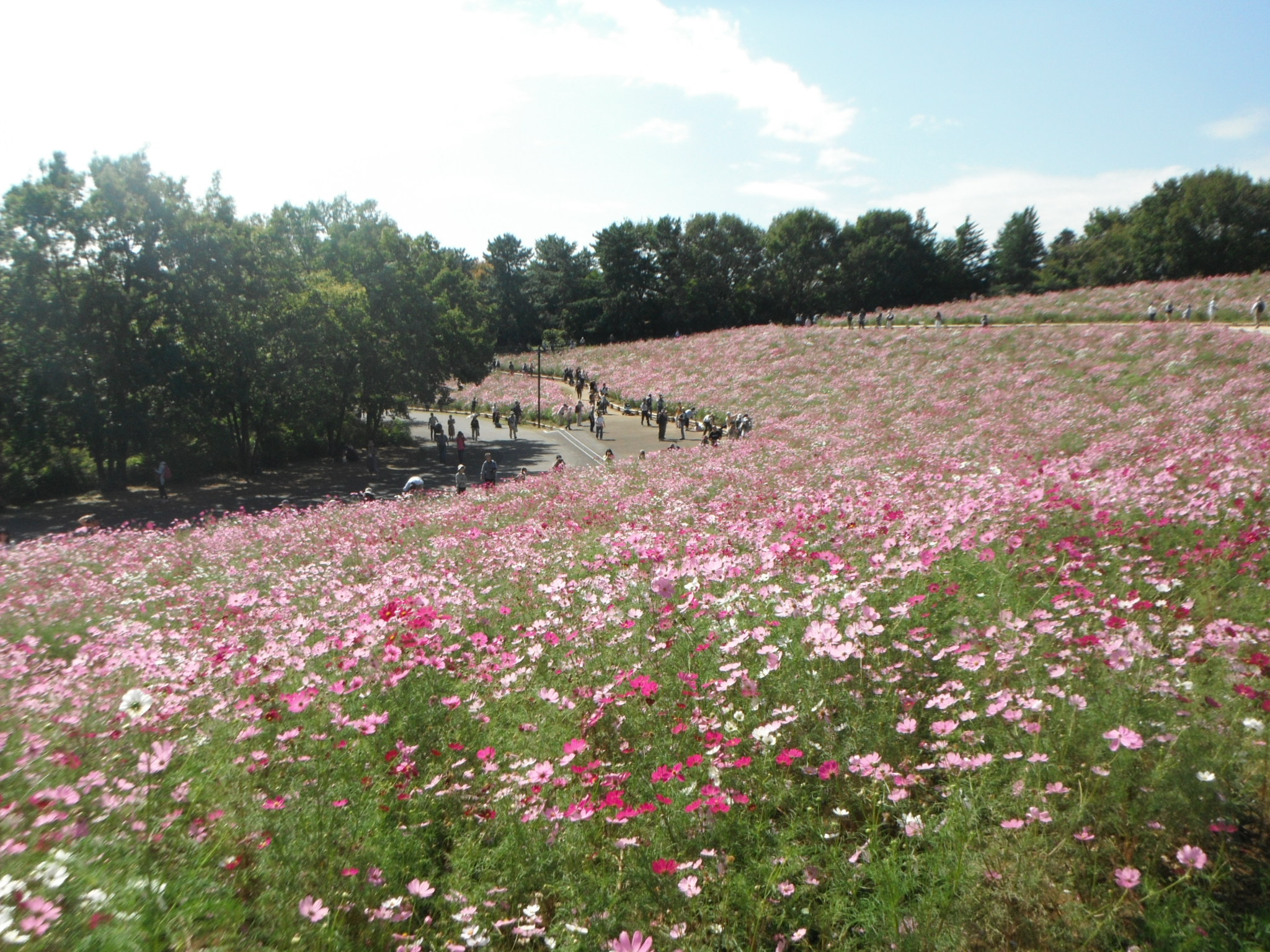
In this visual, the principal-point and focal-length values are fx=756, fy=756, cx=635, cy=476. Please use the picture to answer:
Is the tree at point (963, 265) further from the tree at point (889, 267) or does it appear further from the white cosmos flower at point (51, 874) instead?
the white cosmos flower at point (51, 874)

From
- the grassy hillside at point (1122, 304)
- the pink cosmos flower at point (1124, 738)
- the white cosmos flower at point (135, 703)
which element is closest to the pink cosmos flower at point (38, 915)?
the white cosmos flower at point (135, 703)

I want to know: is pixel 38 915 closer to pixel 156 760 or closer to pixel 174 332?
pixel 156 760

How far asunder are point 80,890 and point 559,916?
75.5 inches

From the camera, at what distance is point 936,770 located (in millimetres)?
4348

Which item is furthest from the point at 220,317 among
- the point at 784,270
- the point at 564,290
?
the point at 784,270

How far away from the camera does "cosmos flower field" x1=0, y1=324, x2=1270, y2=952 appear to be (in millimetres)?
3309

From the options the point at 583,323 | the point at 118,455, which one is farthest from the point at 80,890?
the point at 583,323

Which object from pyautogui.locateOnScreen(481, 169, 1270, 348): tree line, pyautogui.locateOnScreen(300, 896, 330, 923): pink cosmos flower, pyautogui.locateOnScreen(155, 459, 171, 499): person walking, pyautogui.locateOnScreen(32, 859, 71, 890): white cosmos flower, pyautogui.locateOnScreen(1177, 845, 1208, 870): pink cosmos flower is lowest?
pyautogui.locateOnScreen(155, 459, 171, 499): person walking

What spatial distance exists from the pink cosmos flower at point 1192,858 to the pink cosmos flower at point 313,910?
3.57 meters

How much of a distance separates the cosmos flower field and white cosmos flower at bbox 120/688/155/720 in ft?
0.24

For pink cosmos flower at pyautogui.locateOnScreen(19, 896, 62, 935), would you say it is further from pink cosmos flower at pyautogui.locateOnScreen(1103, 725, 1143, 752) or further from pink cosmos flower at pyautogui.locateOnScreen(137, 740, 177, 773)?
pink cosmos flower at pyautogui.locateOnScreen(1103, 725, 1143, 752)

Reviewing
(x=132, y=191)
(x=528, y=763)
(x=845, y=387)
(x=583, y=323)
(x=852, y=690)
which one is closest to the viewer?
(x=528, y=763)

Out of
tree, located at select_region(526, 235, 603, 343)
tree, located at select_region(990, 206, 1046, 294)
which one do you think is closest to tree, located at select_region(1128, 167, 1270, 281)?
tree, located at select_region(990, 206, 1046, 294)

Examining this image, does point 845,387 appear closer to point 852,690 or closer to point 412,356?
point 412,356
